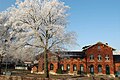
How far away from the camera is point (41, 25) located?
34844 mm

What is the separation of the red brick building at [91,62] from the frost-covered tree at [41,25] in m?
24.4

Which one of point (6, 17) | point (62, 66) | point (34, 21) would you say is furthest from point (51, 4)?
point (62, 66)

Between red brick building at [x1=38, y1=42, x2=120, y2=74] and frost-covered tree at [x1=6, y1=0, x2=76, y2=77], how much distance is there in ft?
80.1

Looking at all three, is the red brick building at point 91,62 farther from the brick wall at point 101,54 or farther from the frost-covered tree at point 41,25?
the frost-covered tree at point 41,25

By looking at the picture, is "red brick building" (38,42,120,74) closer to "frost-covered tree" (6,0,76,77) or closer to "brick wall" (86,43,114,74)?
"brick wall" (86,43,114,74)

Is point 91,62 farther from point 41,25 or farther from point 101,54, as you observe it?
point 41,25

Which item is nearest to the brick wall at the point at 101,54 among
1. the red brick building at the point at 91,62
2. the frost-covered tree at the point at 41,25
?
the red brick building at the point at 91,62

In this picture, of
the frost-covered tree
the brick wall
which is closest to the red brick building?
the brick wall

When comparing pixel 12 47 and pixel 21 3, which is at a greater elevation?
pixel 21 3

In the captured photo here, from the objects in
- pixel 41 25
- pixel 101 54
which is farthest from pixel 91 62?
pixel 41 25

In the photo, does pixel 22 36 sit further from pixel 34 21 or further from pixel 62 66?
pixel 62 66

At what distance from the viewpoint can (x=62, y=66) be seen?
60.2 metres

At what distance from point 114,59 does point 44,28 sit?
33.5 metres

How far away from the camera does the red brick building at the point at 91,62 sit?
59250mm
